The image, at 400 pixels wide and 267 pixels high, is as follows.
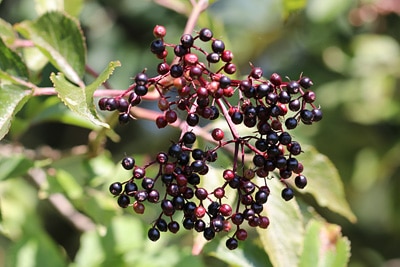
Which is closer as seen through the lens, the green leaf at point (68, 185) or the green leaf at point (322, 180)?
the green leaf at point (322, 180)

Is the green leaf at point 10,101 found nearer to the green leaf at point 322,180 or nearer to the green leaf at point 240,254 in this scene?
the green leaf at point 240,254

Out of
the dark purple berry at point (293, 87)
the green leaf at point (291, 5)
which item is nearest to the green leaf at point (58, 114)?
the green leaf at point (291, 5)

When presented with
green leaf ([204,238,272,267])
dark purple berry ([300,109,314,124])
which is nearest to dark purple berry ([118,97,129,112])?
dark purple berry ([300,109,314,124])

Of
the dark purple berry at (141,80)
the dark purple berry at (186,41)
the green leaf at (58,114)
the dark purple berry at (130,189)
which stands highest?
the dark purple berry at (186,41)

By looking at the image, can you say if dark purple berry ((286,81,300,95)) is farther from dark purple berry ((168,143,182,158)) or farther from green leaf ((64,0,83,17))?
green leaf ((64,0,83,17))

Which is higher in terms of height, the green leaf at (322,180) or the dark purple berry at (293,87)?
the green leaf at (322,180)

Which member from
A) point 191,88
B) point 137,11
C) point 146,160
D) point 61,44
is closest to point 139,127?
point 137,11
